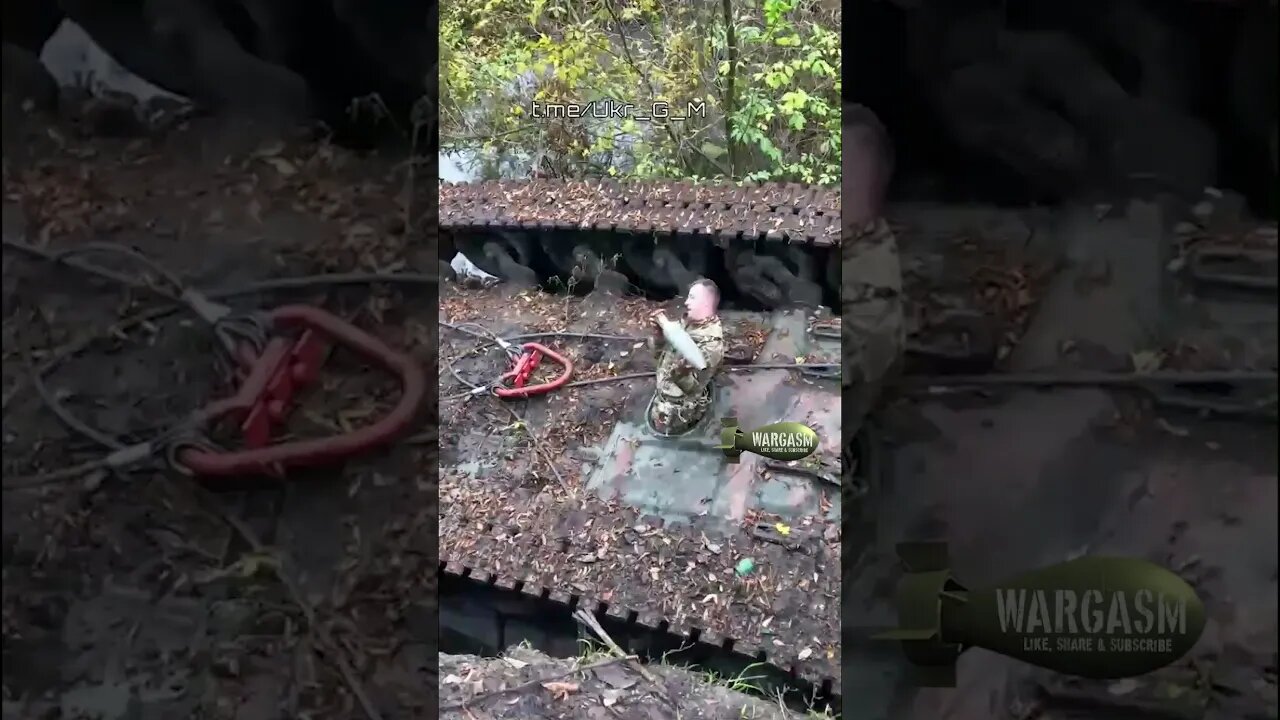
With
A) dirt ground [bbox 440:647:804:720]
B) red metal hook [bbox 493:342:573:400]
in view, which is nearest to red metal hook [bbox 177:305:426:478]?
red metal hook [bbox 493:342:573:400]

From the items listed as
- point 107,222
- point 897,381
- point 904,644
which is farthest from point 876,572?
point 107,222

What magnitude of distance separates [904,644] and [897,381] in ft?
0.84

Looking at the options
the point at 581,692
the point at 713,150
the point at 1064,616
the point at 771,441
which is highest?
the point at 713,150

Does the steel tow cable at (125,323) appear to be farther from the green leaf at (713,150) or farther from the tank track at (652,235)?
the green leaf at (713,150)

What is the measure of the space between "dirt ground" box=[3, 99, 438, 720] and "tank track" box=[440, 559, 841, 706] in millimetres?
90

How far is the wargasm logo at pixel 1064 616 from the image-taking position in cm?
81

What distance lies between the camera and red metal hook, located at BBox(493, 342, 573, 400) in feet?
3.02

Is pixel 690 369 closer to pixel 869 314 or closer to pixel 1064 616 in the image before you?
pixel 869 314

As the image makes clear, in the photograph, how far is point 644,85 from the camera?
0.90 metres

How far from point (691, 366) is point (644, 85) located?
0.94ft

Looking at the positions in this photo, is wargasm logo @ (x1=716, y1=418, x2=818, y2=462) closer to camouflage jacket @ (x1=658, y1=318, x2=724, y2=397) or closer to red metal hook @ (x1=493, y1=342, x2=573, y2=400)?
camouflage jacket @ (x1=658, y1=318, x2=724, y2=397)

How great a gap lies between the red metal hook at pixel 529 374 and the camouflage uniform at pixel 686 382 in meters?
0.10

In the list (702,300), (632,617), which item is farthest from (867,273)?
(632,617)

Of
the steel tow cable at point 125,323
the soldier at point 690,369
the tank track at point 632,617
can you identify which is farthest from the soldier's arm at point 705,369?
the steel tow cable at point 125,323
